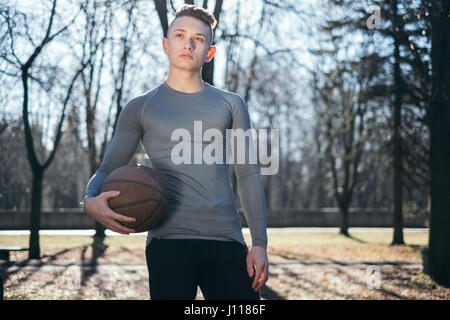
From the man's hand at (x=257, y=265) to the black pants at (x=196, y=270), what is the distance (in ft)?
0.15

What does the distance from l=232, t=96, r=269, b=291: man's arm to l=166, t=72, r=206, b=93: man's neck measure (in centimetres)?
26

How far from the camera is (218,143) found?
9.67 feet

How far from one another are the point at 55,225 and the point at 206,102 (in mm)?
30608

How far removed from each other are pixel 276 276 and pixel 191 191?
10.1 m

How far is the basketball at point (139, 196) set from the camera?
8.87 feet

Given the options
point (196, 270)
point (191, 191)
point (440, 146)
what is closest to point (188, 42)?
point (191, 191)

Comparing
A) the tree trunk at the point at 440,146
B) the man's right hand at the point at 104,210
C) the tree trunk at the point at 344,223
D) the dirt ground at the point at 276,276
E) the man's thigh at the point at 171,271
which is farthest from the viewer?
the tree trunk at the point at 344,223

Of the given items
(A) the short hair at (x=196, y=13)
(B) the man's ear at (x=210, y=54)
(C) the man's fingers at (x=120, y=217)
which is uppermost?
(A) the short hair at (x=196, y=13)

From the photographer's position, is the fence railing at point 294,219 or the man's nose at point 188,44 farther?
the fence railing at point 294,219

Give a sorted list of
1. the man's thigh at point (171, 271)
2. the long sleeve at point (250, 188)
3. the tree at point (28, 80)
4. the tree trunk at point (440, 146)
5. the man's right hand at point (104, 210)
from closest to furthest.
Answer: the man's right hand at point (104, 210) → the man's thigh at point (171, 271) → the long sleeve at point (250, 188) → the tree trunk at point (440, 146) → the tree at point (28, 80)

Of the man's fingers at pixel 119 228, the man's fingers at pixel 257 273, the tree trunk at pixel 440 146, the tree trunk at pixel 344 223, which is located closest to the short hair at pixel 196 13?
the man's fingers at pixel 119 228

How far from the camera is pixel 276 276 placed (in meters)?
12.5

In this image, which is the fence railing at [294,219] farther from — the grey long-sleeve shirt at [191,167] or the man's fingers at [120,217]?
the man's fingers at [120,217]
